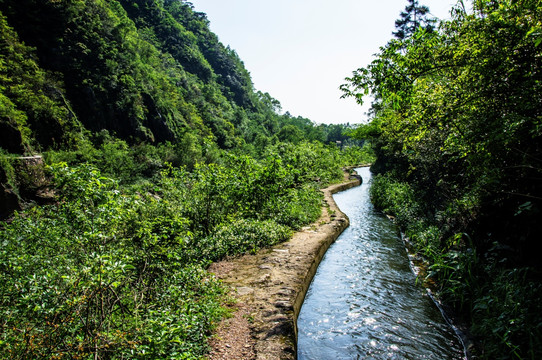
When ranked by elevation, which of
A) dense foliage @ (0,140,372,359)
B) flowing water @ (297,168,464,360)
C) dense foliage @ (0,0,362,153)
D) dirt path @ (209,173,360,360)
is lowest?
flowing water @ (297,168,464,360)

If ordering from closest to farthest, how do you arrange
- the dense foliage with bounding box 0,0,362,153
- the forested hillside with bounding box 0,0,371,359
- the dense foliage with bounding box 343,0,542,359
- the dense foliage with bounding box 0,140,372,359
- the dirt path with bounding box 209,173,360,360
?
the dense foliage with bounding box 0,140,372,359 < the forested hillside with bounding box 0,0,371,359 < the dense foliage with bounding box 343,0,542,359 < the dirt path with bounding box 209,173,360,360 < the dense foliage with bounding box 0,0,362,153

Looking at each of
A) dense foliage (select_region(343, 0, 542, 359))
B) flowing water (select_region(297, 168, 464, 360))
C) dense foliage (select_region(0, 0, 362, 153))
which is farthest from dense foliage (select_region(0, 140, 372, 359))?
dense foliage (select_region(0, 0, 362, 153))

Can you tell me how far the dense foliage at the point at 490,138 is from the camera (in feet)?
12.4

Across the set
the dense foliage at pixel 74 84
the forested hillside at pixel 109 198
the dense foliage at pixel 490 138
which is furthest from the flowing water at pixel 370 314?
the dense foliage at pixel 74 84

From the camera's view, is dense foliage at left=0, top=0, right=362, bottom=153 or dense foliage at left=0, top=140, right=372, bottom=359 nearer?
dense foliage at left=0, top=140, right=372, bottom=359

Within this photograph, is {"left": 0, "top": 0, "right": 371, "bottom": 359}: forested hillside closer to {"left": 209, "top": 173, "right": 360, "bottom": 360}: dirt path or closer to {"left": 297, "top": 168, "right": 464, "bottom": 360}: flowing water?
{"left": 209, "top": 173, "right": 360, "bottom": 360}: dirt path

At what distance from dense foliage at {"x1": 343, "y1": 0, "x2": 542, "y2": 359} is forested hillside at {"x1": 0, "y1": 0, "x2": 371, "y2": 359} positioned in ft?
13.9

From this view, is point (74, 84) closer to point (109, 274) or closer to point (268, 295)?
point (268, 295)

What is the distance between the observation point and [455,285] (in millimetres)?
5625

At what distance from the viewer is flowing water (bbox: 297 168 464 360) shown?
4.61 metres

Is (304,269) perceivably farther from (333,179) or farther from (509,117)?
(333,179)

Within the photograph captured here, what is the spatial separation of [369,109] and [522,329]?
103ft

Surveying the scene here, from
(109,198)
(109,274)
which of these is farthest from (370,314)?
(109,198)

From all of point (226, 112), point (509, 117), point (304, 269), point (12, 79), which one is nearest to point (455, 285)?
point (304, 269)
